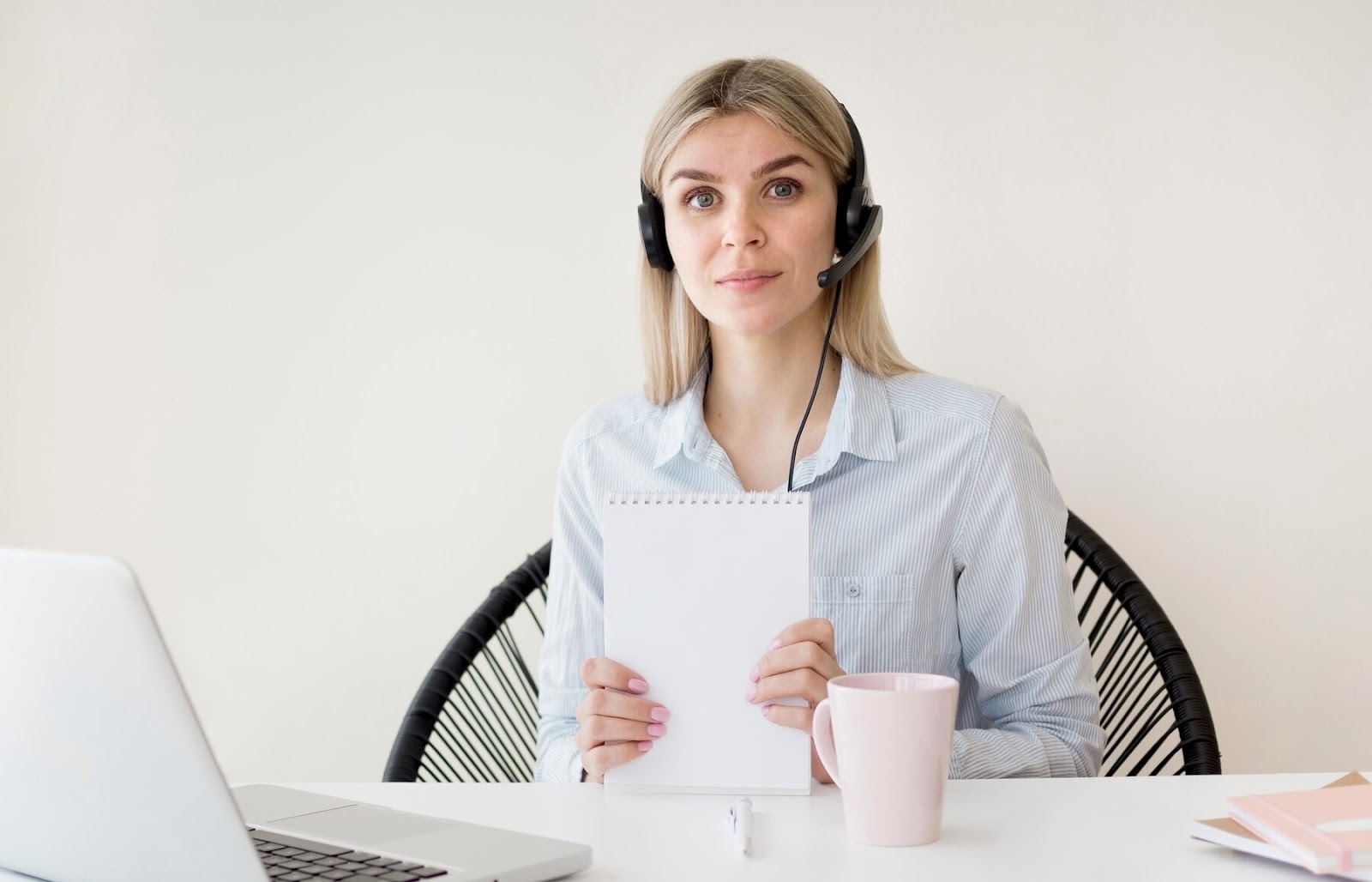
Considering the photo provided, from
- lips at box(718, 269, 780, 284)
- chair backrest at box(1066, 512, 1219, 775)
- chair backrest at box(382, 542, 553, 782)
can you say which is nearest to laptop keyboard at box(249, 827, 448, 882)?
chair backrest at box(382, 542, 553, 782)

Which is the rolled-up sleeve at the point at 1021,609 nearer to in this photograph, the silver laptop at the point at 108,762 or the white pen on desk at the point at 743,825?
the white pen on desk at the point at 743,825

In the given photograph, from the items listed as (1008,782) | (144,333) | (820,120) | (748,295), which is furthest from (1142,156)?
(144,333)

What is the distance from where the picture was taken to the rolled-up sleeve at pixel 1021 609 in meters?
1.15

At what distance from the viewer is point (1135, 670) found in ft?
4.64

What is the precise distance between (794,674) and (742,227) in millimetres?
525

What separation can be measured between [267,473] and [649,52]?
2.67 ft

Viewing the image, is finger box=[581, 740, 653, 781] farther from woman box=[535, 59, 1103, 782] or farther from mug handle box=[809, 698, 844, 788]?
woman box=[535, 59, 1103, 782]

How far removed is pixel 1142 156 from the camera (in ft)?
5.21

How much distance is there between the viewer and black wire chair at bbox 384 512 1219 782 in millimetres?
1272

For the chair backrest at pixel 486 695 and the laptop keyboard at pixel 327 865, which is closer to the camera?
the laptop keyboard at pixel 327 865

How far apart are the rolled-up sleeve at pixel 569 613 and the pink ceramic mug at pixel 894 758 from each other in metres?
0.48

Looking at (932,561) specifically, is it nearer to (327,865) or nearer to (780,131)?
(780,131)

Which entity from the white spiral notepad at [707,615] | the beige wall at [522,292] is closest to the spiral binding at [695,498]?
the white spiral notepad at [707,615]

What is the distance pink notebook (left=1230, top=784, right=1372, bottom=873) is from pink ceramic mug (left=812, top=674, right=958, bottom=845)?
169 millimetres
